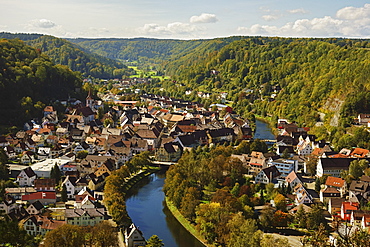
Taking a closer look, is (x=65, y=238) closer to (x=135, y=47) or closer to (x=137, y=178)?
(x=137, y=178)

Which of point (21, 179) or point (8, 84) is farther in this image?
point (8, 84)

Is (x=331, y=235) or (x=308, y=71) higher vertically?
(x=308, y=71)

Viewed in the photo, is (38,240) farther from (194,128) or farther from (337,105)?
(337,105)

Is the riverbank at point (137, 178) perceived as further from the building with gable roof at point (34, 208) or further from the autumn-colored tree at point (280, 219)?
the autumn-colored tree at point (280, 219)

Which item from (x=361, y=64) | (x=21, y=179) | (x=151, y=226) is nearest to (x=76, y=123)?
(x=21, y=179)

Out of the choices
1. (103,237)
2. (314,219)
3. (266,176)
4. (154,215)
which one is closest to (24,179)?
(154,215)

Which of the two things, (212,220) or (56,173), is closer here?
(212,220)

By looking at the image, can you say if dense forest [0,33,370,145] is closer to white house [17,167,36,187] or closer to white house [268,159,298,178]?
white house [268,159,298,178]

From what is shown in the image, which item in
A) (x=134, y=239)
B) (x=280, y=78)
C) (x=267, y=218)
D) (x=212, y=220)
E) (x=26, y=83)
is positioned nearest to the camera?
(x=134, y=239)

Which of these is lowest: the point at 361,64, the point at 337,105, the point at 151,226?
the point at 151,226
